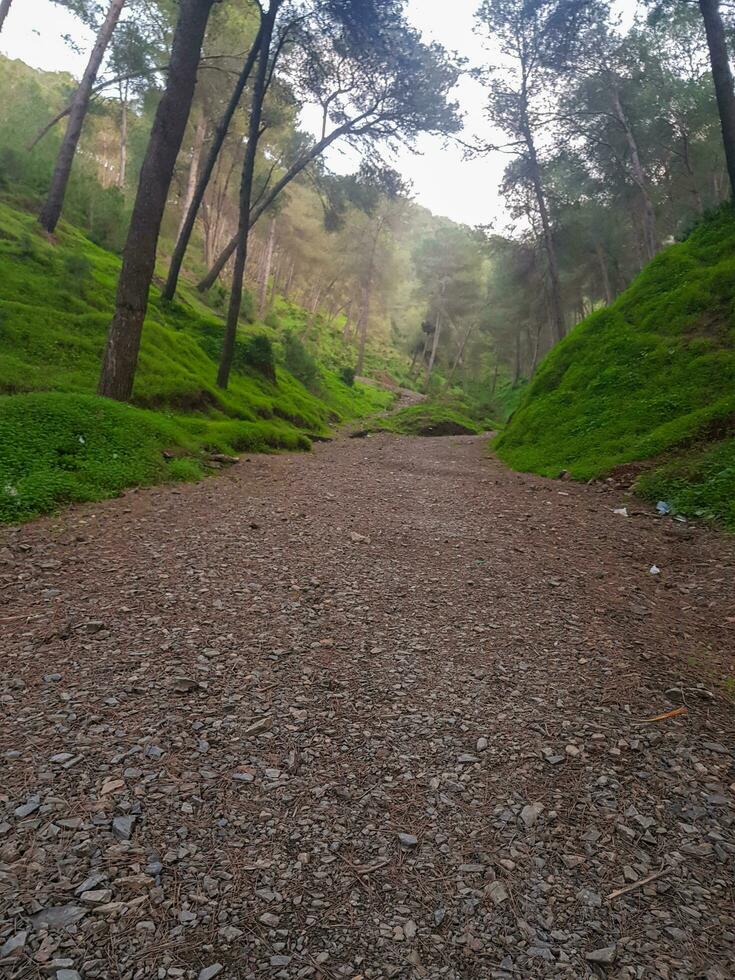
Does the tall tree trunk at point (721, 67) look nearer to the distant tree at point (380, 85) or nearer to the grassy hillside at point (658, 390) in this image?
the grassy hillside at point (658, 390)

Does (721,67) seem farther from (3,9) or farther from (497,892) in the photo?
(3,9)

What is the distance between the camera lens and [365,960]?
168 cm

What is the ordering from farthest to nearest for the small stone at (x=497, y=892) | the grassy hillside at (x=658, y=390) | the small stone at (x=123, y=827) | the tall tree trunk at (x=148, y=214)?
the tall tree trunk at (x=148, y=214), the grassy hillside at (x=658, y=390), the small stone at (x=123, y=827), the small stone at (x=497, y=892)

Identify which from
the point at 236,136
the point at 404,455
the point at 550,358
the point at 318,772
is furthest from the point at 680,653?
the point at 236,136

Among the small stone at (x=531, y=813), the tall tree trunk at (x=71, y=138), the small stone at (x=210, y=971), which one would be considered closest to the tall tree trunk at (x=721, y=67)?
the small stone at (x=531, y=813)

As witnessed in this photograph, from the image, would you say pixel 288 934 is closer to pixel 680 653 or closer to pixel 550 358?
pixel 680 653

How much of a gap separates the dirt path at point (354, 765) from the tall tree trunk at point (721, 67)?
12089 millimetres

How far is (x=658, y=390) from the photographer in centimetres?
1045

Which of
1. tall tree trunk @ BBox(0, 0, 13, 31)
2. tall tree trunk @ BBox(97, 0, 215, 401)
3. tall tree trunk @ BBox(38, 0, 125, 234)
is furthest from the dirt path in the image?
tall tree trunk @ BBox(0, 0, 13, 31)

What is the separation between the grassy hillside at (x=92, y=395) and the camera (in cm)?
641

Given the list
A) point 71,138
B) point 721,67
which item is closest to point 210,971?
point 721,67

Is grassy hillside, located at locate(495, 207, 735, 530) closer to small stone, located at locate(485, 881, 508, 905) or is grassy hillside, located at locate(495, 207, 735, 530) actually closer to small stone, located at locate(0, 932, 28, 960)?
small stone, located at locate(485, 881, 508, 905)

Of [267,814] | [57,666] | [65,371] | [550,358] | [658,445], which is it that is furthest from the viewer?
[550,358]

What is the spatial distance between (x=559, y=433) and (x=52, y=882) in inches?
470
